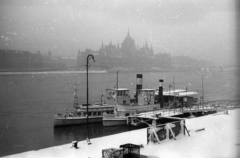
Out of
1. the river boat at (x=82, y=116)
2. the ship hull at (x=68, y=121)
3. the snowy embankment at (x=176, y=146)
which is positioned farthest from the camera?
the river boat at (x=82, y=116)

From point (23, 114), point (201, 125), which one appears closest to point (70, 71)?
point (23, 114)

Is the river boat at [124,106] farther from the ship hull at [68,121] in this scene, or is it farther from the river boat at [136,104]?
the ship hull at [68,121]

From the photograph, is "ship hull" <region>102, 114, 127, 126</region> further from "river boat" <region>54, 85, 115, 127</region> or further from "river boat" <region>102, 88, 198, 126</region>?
"river boat" <region>54, 85, 115, 127</region>

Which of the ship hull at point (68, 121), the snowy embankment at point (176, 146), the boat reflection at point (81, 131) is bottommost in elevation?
the boat reflection at point (81, 131)

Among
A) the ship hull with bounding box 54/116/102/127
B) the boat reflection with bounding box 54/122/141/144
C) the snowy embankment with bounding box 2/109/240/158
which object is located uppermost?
the snowy embankment with bounding box 2/109/240/158

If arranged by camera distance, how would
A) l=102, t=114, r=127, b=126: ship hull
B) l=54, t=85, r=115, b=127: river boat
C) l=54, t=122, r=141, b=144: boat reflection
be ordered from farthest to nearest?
l=54, t=85, r=115, b=127: river boat
l=102, t=114, r=127, b=126: ship hull
l=54, t=122, r=141, b=144: boat reflection

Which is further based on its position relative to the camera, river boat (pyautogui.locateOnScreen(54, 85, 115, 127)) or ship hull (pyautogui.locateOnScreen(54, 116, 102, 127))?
river boat (pyautogui.locateOnScreen(54, 85, 115, 127))

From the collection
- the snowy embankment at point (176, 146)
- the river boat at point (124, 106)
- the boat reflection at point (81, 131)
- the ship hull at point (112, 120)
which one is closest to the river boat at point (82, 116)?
the boat reflection at point (81, 131)

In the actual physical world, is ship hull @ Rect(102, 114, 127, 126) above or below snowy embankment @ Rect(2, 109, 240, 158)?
below

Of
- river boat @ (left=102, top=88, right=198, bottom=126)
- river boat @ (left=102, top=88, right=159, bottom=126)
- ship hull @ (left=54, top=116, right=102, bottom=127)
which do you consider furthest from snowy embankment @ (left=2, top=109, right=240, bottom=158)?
ship hull @ (left=54, top=116, right=102, bottom=127)

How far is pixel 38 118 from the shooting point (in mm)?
28094

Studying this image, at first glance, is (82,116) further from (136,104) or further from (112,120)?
(136,104)

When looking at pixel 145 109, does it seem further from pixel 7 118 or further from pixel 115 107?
pixel 7 118

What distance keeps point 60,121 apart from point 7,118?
898 cm
